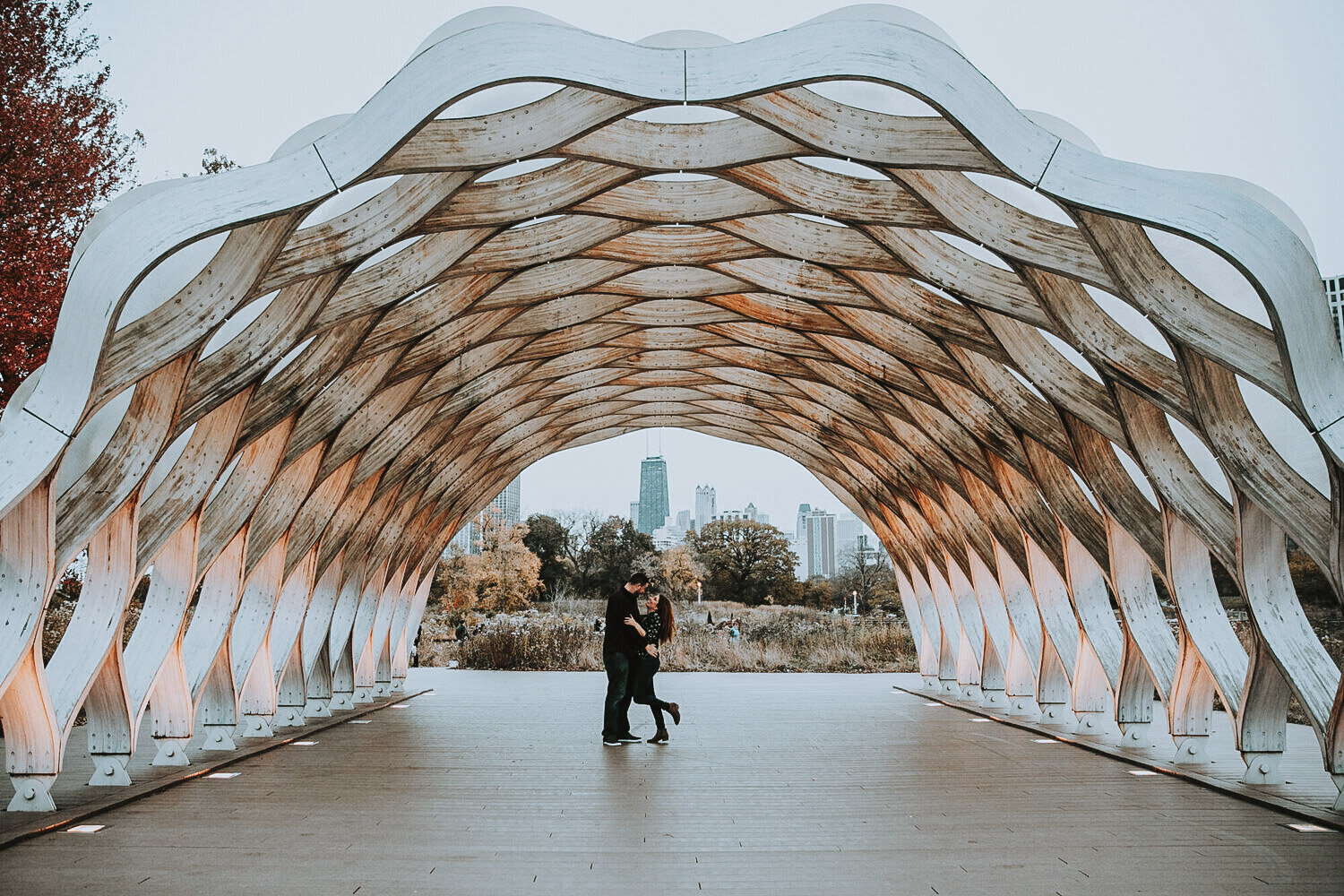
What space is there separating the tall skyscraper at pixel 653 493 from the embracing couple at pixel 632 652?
154932 millimetres

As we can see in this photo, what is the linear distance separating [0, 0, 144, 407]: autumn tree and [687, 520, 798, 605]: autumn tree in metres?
38.8

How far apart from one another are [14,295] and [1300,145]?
62.2 feet

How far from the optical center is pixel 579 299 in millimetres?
17109

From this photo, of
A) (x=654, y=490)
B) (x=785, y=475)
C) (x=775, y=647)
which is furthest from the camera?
(x=654, y=490)

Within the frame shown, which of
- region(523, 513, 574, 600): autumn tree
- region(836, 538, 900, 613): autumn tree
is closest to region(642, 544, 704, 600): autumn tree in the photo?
region(523, 513, 574, 600): autumn tree

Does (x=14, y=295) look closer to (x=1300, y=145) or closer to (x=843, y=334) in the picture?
(x=843, y=334)

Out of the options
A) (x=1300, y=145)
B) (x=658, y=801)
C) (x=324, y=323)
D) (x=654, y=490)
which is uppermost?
(x=654, y=490)

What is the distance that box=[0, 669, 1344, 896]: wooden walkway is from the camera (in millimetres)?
7094

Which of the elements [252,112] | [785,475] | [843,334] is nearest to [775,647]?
[843,334]

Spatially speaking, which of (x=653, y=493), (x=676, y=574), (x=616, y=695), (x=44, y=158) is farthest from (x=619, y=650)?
(x=653, y=493)

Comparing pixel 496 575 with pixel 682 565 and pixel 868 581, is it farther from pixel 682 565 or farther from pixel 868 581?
pixel 868 581

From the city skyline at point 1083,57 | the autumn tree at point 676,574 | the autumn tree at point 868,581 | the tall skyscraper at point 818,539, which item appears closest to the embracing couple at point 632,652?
the city skyline at point 1083,57

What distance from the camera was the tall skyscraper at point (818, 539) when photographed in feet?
465

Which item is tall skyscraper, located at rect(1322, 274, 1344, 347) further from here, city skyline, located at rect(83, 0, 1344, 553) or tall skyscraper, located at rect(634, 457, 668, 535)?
tall skyscraper, located at rect(634, 457, 668, 535)
